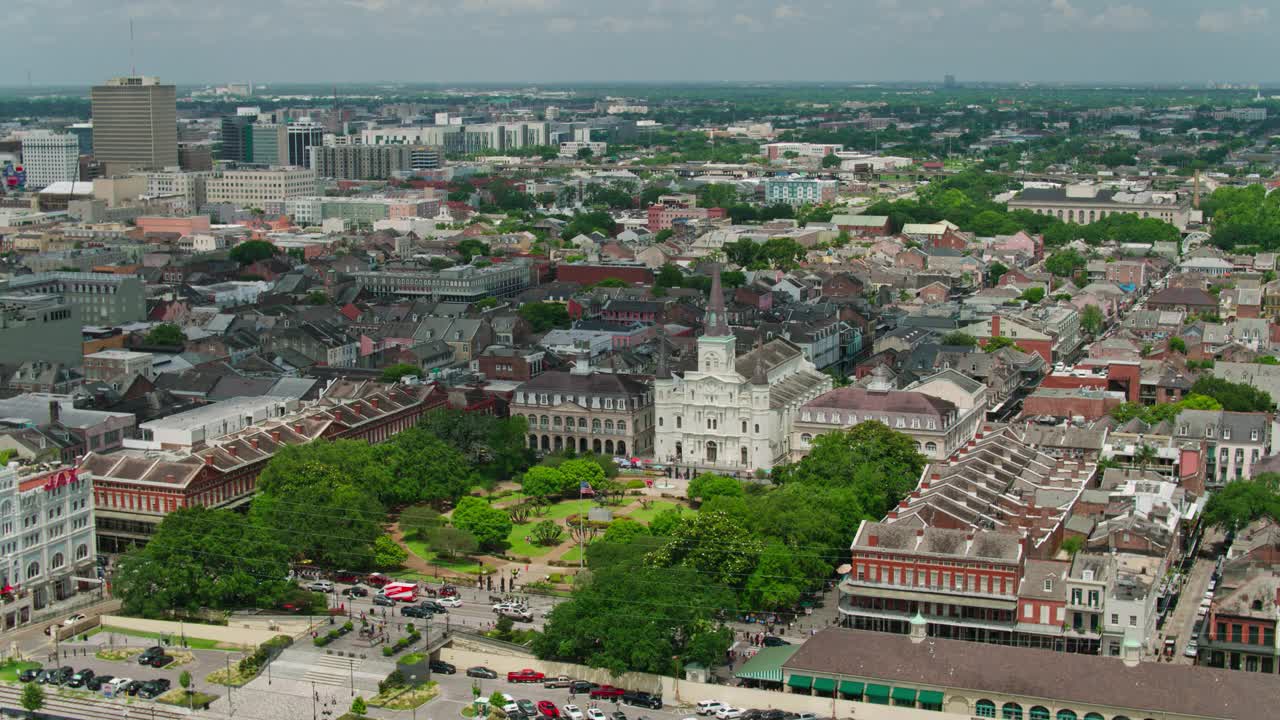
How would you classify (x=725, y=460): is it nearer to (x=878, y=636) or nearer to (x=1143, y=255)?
(x=878, y=636)

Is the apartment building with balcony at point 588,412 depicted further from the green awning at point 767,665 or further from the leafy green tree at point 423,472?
the green awning at point 767,665

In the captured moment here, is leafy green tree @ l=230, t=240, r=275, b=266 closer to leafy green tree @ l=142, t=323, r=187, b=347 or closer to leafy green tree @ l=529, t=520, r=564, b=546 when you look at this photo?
leafy green tree @ l=142, t=323, r=187, b=347

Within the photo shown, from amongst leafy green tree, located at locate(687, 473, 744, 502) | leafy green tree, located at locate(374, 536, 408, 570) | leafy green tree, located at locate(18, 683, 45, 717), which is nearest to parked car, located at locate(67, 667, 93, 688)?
leafy green tree, located at locate(18, 683, 45, 717)

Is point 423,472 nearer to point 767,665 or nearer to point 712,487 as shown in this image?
point 712,487

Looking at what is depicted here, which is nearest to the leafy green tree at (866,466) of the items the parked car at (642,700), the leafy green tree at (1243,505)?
the leafy green tree at (1243,505)

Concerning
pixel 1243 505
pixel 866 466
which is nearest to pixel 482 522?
pixel 866 466

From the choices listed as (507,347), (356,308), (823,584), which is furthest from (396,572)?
(356,308)
